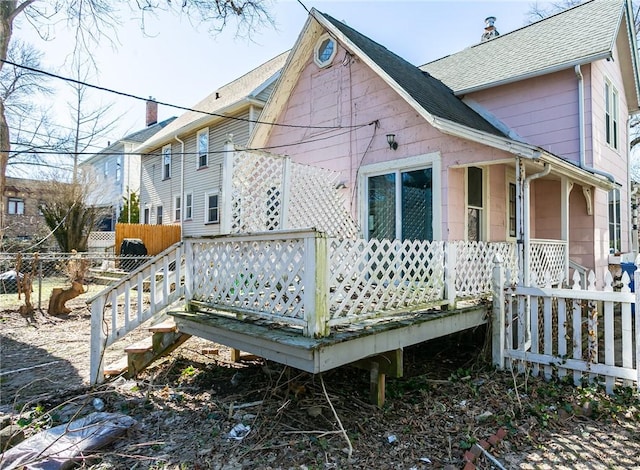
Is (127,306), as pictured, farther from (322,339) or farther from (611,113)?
(611,113)

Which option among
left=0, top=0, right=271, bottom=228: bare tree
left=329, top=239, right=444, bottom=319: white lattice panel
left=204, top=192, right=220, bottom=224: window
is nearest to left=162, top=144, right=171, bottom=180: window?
left=204, top=192, right=220, bottom=224: window

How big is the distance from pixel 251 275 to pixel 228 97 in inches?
570

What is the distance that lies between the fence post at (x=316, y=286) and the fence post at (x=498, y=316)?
2.87 m

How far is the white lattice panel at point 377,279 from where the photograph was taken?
12.3 feet

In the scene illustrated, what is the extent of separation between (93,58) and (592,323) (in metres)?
9.84

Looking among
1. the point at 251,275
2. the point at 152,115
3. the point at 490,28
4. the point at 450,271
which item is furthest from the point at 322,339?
the point at 152,115

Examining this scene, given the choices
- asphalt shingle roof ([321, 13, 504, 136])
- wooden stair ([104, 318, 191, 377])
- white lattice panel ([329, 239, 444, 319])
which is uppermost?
asphalt shingle roof ([321, 13, 504, 136])

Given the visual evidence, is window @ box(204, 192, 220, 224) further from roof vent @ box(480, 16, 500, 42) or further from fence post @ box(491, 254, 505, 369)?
fence post @ box(491, 254, 505, 369)

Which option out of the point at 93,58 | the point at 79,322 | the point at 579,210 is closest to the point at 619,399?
the point at 579,210

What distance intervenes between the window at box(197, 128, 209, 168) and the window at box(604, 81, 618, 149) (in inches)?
548

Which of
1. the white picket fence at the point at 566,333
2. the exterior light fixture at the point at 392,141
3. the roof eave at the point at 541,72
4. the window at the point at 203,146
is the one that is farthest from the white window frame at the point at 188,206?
the white picket fence at the point at 566,333

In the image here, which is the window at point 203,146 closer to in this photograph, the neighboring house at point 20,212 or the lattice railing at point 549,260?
the lattice railing at point 549,260

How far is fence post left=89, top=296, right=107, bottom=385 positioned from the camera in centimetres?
502

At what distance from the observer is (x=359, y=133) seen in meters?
8.04
